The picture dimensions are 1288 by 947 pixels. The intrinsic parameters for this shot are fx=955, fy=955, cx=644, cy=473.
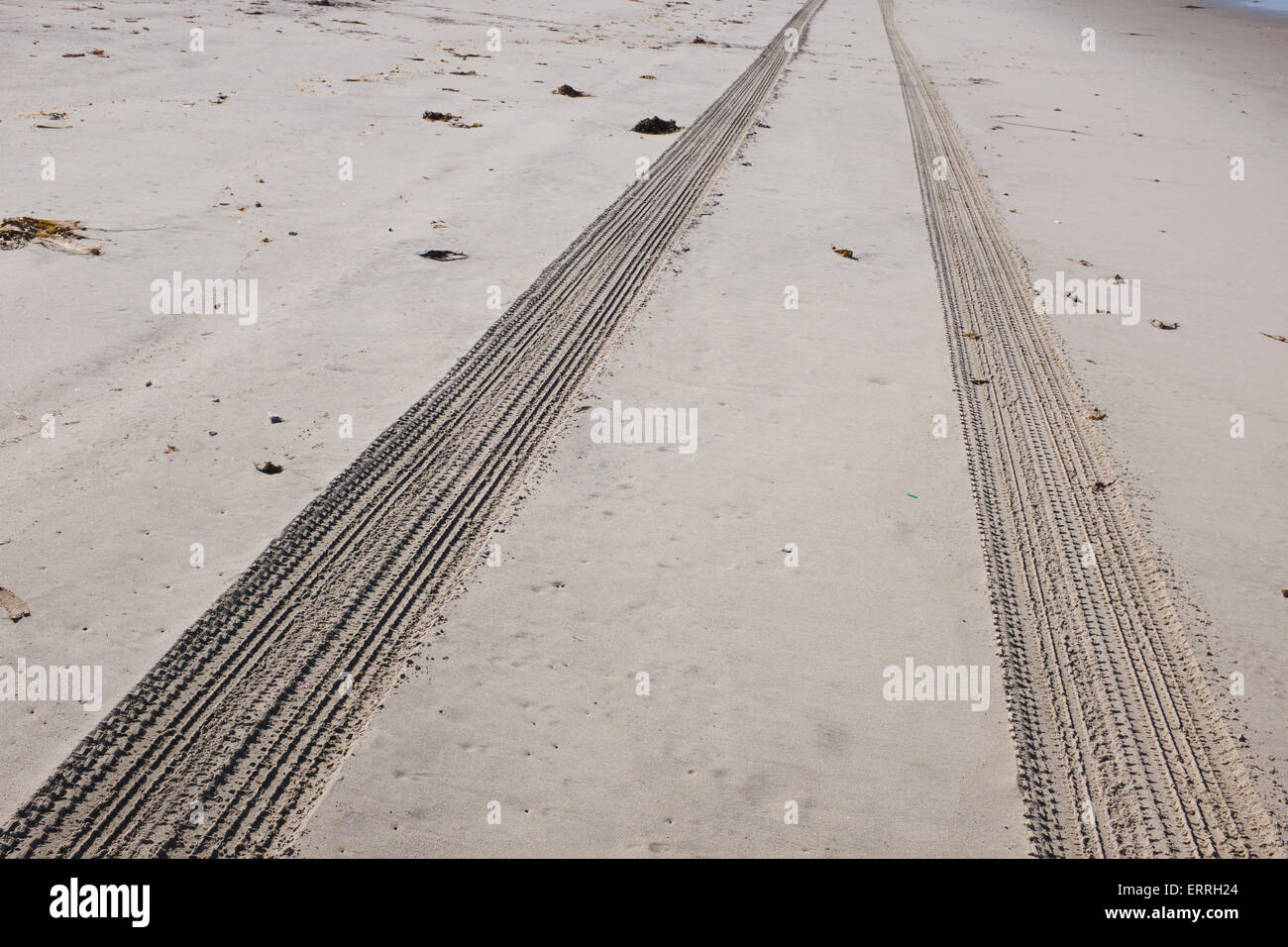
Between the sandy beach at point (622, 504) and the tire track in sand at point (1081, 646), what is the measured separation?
0.02 m

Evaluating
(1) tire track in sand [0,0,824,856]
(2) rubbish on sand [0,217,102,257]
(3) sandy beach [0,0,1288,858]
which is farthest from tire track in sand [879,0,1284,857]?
(2) rubbish on sand [0,217,102,257]

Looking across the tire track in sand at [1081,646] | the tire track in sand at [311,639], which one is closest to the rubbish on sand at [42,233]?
the tire track in sand at [311,639]

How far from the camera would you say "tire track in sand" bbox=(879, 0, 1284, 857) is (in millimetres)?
3746

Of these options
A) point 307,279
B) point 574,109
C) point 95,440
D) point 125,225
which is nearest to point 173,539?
point 95,440

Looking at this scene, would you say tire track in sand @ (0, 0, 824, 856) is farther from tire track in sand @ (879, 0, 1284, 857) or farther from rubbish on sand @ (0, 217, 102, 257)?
rubbish on sand @ (0, 217, 102, 257)

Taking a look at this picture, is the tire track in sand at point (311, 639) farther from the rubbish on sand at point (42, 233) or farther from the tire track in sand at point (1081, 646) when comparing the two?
the rubbish on sand at point (42, 233)

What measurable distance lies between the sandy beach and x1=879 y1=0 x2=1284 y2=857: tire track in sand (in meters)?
0.02

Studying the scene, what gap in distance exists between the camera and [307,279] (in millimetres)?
8109

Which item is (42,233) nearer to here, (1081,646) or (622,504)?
(622,504)

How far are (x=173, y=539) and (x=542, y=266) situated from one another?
4.64 meters

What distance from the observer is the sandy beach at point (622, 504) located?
147 inches

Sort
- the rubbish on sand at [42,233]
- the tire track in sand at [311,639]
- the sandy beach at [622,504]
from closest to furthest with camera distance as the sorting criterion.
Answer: the tire track in sand at [311,639]
the sandy beach at [622,504]
the rubbish on sand at [42,233]

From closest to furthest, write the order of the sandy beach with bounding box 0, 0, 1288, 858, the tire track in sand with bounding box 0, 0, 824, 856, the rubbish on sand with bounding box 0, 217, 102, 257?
the tire track in sand with bounding box 0, 0, 824, 856
the sandy beach with bounding box 0, 0, 1288, 858
the rubbish on sand with bounding box 0, 217, 102, 257

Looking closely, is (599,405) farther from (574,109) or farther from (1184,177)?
(1184,177)
